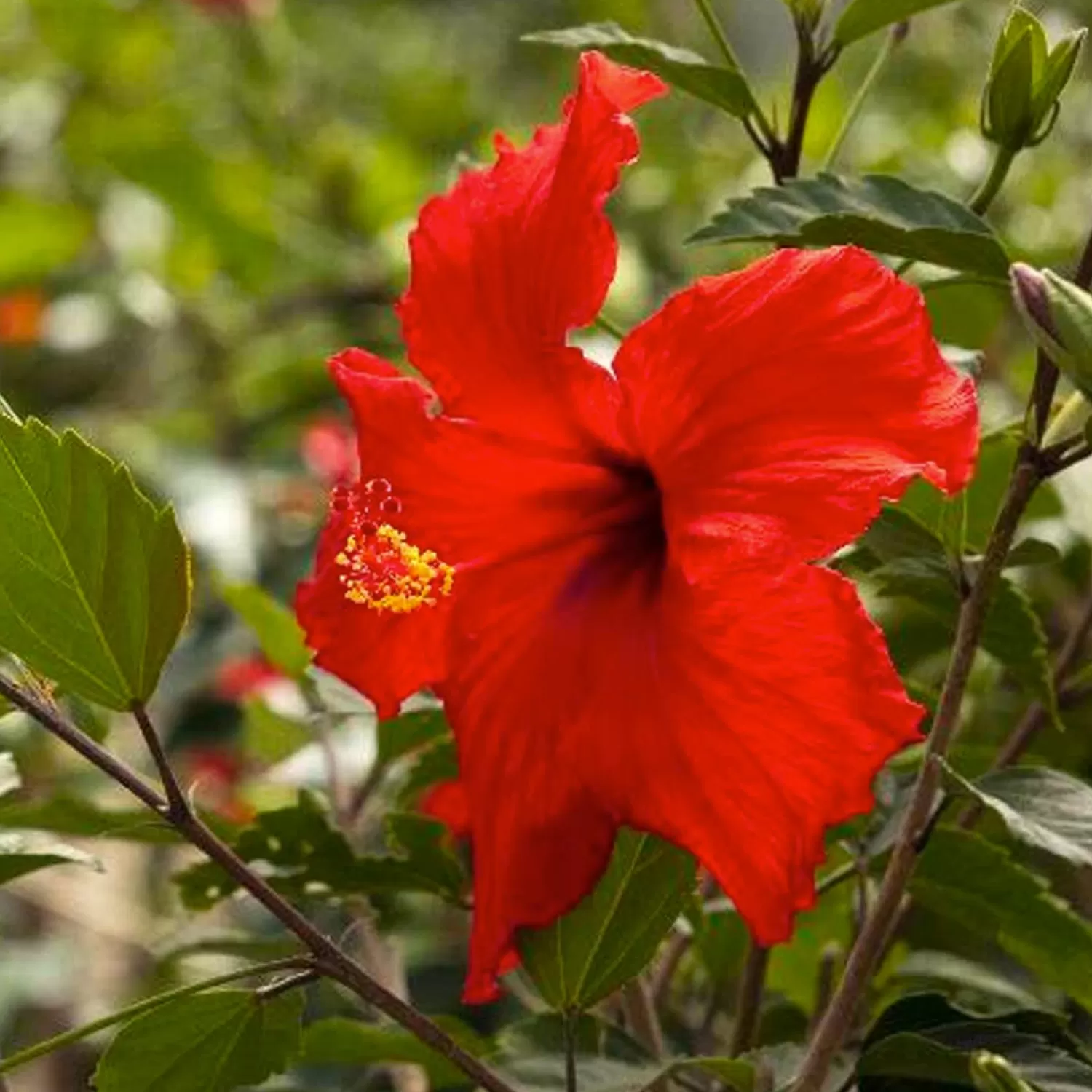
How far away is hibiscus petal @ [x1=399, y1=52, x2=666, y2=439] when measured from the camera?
0.81 m

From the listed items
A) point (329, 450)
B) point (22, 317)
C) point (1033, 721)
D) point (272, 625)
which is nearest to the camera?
point (1033, 721)

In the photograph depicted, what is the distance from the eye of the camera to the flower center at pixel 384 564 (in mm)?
861

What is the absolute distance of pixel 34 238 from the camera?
2.30m

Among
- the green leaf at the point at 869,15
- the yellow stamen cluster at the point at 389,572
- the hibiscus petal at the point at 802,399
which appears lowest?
the yellow stamen cluster at the point at 389,572

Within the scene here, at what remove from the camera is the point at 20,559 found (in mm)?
767

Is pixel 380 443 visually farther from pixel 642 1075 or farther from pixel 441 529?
pixel 642 1075

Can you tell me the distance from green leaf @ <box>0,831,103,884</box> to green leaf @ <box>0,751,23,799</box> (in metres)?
0.02

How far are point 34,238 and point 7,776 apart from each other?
1.53 meters

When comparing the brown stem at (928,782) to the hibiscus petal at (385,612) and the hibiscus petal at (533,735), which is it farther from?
the hibiscus petal at (385,612)

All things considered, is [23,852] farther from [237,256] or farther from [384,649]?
[237,256]

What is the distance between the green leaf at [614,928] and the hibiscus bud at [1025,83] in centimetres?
30

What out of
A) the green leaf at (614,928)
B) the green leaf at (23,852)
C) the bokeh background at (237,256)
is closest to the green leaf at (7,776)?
the green leaf at (23,852)

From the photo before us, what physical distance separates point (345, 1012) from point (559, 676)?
0.49 meters

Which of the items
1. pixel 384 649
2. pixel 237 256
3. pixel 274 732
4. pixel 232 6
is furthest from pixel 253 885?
pixel 232 6
